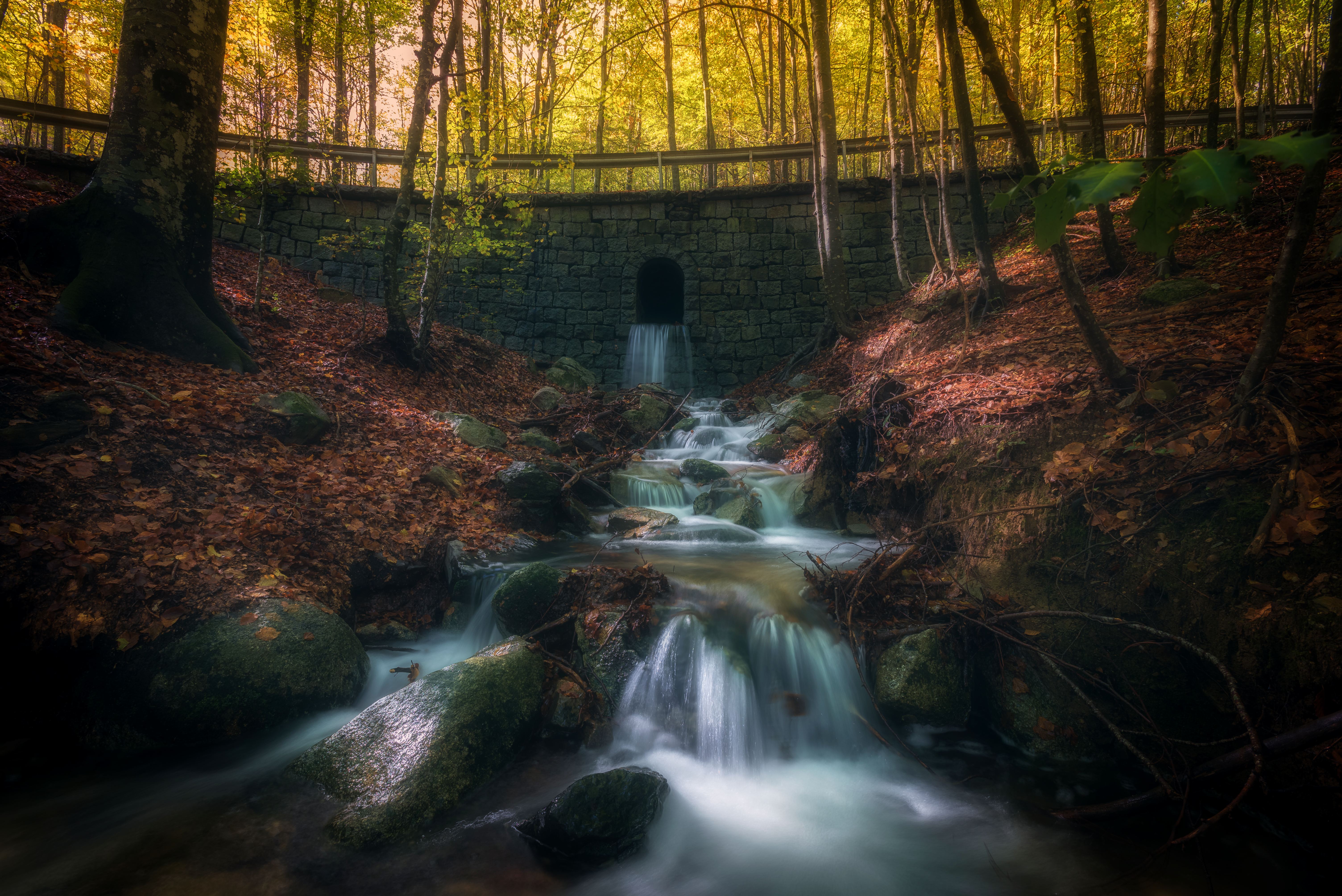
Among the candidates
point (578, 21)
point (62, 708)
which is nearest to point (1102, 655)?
point (62, 708)

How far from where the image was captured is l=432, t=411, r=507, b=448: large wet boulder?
7.18 metres

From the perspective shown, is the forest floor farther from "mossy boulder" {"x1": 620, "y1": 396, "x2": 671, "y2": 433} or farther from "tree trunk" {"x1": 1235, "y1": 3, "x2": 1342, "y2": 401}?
"mossy boulder" {"x1": 620, "y1": 396, "x2": 671, "y2": 433}

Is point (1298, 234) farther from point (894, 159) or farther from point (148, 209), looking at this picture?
point (894, 159)

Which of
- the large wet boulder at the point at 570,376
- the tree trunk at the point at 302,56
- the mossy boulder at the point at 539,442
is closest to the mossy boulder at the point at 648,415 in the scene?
the mossy boulder at the point at 539,442

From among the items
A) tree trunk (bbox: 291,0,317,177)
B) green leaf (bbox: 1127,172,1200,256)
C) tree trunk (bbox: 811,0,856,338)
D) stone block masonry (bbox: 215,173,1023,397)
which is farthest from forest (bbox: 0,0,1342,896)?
stone block masonry (bbox: 215,173,1023,397)

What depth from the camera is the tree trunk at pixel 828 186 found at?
10.6 metres

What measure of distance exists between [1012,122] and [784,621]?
12.7 ft

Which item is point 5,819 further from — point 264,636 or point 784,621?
point 784,621

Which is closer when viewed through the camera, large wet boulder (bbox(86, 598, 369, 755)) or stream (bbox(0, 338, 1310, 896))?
stream (bbox(0, 338, 1310, 896))

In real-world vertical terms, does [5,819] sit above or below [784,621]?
below

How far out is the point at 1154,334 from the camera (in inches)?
189

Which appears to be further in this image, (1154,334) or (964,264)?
(964,264)

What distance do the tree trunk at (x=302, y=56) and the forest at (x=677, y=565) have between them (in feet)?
2.94

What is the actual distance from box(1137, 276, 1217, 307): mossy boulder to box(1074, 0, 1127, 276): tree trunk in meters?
1.12
